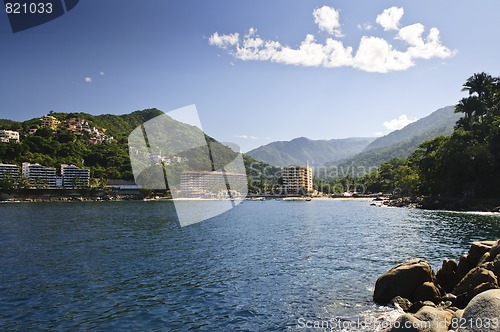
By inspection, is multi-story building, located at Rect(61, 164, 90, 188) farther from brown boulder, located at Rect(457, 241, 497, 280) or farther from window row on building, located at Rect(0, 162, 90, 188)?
brown boulder, located at Rect(457, 241, 497, 280)

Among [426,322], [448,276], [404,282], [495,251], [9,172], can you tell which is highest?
[9,172]

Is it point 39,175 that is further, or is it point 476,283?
point 39,175

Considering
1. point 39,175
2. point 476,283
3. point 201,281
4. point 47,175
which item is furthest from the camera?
point 47,175

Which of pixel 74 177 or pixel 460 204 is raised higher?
pixel 74 177

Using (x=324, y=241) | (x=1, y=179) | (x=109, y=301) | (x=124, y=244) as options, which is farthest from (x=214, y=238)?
(x=1, y=179)

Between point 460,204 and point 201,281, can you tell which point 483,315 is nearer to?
point 201,281

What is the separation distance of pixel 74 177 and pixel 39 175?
634 inches

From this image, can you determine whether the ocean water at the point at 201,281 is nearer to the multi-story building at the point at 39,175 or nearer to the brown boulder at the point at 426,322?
the brown boulder at the point at 426,322

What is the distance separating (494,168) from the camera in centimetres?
7638

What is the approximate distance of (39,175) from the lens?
176 m

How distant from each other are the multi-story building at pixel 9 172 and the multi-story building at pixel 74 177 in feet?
70.4

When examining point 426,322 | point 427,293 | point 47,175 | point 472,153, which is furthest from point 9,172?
point 426,322

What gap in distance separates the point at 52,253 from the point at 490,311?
32.2 m

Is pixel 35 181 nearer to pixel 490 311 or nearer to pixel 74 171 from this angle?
pixel 74 171
